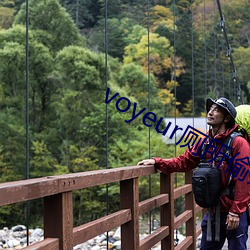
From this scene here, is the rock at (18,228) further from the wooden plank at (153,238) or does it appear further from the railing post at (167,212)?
the wooden plank at (153,238)

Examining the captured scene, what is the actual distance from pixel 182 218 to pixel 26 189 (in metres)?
1.86

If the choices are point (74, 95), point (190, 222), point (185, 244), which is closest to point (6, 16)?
point (74, 95)

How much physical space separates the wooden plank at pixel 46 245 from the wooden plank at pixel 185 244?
145 cm

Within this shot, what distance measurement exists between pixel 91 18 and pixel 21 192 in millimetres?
16928

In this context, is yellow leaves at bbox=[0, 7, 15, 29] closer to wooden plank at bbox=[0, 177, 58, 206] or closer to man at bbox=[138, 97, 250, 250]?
man at bbox=[138, 97, 250, 250]

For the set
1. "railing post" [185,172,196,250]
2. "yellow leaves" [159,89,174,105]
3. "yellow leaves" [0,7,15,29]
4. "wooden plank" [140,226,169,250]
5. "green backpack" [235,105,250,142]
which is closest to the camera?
"green backpack" [235,105,250,142]

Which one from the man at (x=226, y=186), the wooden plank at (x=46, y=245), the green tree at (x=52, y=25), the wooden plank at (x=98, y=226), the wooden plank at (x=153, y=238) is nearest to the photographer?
the wooden plank at (x=46, y=245)

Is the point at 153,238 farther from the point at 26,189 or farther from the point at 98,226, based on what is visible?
the point at 26,189

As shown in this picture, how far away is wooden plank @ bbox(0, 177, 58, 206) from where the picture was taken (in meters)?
1.18

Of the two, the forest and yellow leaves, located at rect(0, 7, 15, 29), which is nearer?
yellow leaves, located at rect(0, 7, 15, 29)

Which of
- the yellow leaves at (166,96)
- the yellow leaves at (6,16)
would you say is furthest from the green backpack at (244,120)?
the yellow leaves at (166,96)

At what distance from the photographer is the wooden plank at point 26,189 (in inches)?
46.5

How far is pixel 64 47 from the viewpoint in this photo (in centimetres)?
1658

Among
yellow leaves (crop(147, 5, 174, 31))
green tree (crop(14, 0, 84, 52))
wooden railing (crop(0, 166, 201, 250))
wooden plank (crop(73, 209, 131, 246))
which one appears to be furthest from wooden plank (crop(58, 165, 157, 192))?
yellow leaves (crop(147, 5, 174, 31))
